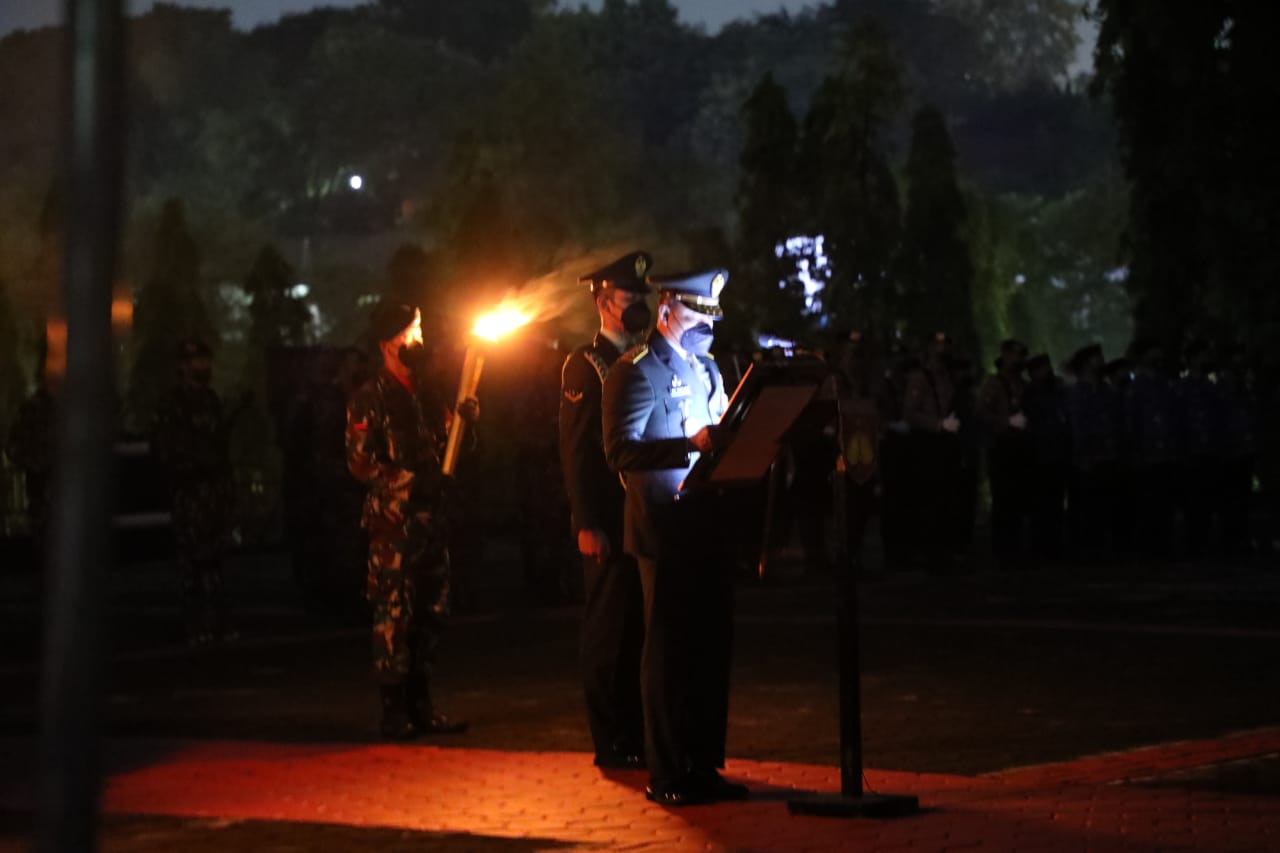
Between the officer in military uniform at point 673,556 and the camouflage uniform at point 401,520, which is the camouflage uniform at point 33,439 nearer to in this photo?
the camouflage uniform at point 401,520

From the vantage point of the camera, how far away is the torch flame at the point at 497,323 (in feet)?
31.9

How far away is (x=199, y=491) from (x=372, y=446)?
5304mm

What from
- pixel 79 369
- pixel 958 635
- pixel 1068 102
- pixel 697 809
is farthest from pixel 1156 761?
pixel 1068 102

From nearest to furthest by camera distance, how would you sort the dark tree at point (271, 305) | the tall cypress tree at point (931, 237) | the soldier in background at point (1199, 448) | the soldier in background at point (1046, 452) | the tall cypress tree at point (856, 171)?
1. the soldier in background at point (1046, 452)
2. the soldier in background at point (1199, 448)
3. the tall cypress tree at point (856, 171)
4. the dark tree at point (271, 305)
5. the tall cypress tree at point (931, 237)

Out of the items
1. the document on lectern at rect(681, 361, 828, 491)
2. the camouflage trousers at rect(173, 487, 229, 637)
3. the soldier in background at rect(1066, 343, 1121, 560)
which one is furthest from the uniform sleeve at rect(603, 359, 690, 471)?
the soldier in background at rect(1066, 343, 1121, 560)

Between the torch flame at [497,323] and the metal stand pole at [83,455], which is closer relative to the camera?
the metal stand pole at [83,455]

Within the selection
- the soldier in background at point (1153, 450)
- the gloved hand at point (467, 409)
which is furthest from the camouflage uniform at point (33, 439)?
the soldier in background at point (1153, 450)

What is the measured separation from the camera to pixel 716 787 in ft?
29.1

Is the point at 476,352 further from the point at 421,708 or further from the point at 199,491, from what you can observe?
the point at 199,491

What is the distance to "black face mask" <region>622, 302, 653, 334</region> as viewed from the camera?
9.55 meters

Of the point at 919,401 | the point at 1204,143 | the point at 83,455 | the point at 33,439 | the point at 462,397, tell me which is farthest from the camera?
the point at 1204,143

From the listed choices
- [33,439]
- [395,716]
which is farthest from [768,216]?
[395,716]

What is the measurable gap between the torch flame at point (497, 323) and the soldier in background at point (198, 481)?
631cm

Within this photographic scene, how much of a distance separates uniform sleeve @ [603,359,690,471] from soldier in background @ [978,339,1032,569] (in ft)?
40.4
